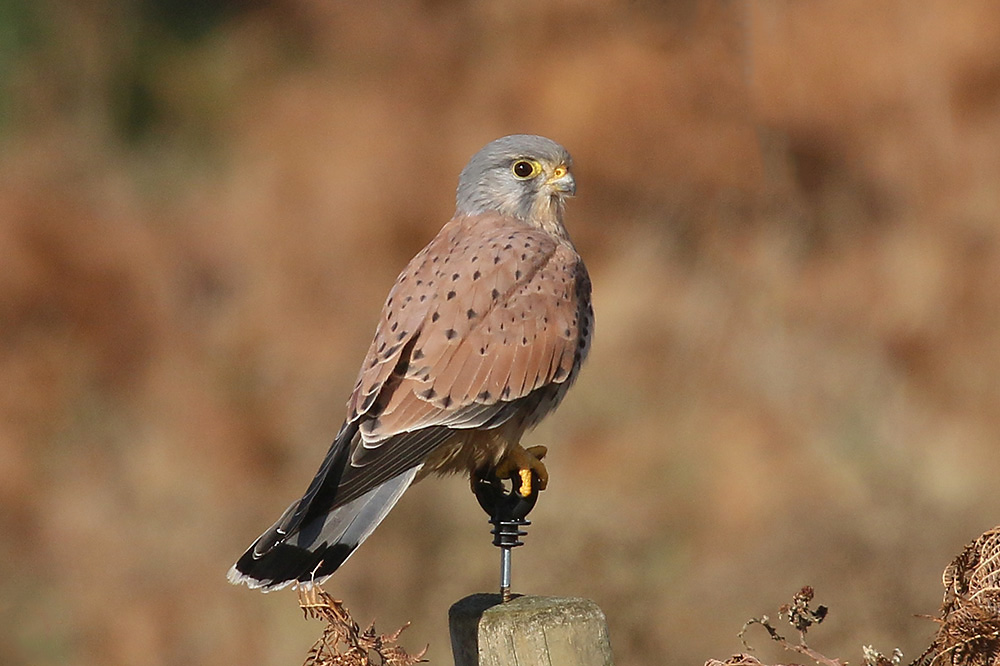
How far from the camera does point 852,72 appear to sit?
7.57 meters

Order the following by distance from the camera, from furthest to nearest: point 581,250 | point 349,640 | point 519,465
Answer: point 581,250, point 519,465, point 349,640

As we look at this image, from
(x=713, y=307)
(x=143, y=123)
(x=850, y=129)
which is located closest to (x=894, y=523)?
(x=713, y=307)

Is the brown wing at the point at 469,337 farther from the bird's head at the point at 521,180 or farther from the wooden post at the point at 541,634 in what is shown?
the wooden post at the point at 541,634

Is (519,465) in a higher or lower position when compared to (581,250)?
lower

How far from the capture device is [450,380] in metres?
2.60

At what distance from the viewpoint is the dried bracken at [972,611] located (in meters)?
1.83

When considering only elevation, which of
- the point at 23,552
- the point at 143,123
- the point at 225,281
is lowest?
the point at 23,552

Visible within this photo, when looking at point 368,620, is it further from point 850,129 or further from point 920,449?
point 850,129

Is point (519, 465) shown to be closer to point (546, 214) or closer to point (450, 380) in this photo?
point (450, 380)

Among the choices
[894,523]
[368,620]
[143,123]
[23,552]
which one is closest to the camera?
[368,620]

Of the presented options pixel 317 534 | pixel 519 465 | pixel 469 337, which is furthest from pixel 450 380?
pixel 317 534

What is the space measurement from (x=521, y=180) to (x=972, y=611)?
1.62 m

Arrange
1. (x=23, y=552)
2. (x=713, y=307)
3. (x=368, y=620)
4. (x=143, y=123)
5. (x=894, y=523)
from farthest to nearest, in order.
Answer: (x=143, y=123) < (x=713, y=307) < (x=23, y=552) < (x=894, y=523) < (x=368, y=620)

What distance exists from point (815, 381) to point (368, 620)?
9.86 feet
